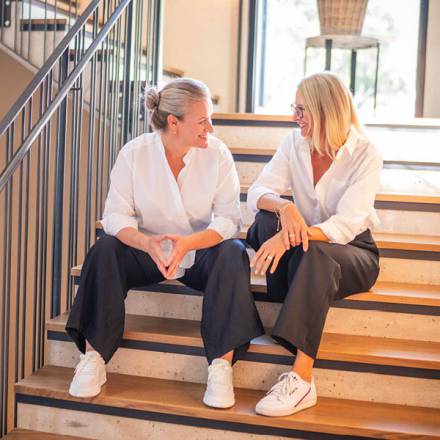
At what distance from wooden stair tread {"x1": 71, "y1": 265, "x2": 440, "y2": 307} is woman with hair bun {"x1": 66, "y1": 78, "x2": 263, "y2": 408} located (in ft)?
0.73

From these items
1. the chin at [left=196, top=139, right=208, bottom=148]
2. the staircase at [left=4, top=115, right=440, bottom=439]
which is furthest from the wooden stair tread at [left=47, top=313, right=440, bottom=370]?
the chin at [left=196, top=139, right=208, bottom=148]

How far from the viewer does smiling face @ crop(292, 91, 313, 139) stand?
245cm

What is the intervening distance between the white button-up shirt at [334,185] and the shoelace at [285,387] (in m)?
0.47

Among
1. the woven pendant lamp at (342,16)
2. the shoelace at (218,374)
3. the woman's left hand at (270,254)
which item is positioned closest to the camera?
the shoelace at (218,374)

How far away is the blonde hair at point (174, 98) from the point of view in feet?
7.95

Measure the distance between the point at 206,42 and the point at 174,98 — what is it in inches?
120

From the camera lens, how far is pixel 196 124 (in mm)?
2426

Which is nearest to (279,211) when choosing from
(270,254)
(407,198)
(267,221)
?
(267,221)

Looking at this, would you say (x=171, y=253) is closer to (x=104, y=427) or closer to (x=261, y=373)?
(x=261, y=373)

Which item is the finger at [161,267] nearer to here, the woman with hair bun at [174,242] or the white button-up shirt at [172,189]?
the woman with hair bun at [174,242]

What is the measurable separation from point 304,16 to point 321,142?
9.87ft

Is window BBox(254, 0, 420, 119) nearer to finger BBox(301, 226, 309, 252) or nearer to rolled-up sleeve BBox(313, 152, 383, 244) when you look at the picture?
rolled-up sleeve BBox(313, 152, 383, 244)

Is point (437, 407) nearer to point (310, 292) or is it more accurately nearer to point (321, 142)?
point (310, 292)

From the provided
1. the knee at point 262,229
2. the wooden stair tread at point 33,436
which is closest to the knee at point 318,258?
the knee at point 262,229
